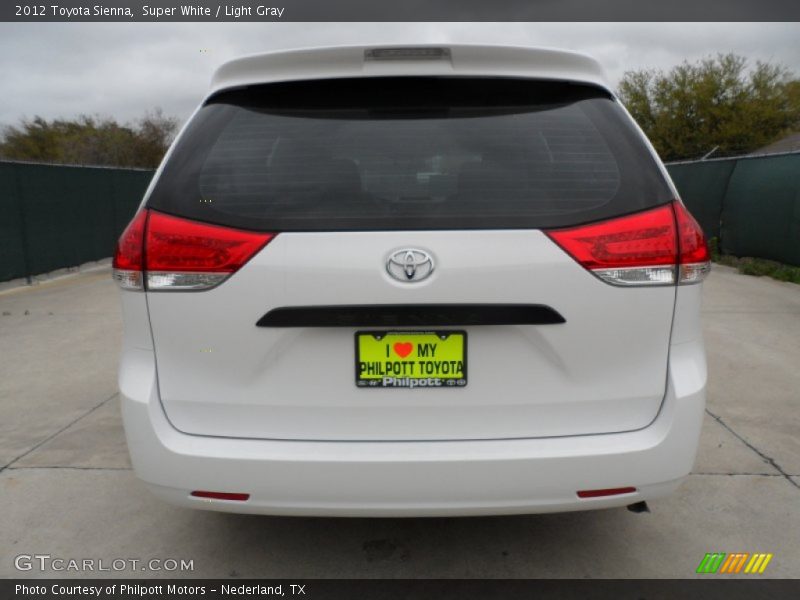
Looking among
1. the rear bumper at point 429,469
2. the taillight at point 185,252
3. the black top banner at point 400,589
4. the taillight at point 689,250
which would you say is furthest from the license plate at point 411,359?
the black top banner at point 400,589

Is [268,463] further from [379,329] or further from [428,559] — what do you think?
[428,559]

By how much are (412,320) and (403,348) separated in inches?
3.6

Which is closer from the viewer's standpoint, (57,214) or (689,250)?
(689,250)

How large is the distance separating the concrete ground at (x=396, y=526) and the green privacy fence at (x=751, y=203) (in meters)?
6.62

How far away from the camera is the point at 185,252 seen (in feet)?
6.71

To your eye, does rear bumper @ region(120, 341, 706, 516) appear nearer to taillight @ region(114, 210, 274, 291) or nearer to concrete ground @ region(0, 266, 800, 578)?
taillight @ region(114, 210, 274, 291)

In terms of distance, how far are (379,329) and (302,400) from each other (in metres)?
0.32

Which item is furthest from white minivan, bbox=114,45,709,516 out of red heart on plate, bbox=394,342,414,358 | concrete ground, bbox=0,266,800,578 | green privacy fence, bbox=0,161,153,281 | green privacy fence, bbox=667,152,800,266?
green privacy fence, bbox=0,161,153,281

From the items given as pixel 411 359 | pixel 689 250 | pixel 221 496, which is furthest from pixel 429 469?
pixel 689 250

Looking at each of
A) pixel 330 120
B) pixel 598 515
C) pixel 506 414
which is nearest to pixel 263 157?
pixel 330 120

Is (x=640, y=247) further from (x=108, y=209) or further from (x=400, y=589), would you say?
(x=108, y=209)

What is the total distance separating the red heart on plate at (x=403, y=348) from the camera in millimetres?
2006

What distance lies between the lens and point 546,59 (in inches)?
86.1

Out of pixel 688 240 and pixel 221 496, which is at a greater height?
pixel 688 240
